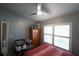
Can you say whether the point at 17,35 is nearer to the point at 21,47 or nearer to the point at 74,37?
the point at 21,47

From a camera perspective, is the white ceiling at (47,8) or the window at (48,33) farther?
the window at (48,33)

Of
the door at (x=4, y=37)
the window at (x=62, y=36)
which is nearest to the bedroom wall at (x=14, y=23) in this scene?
the door at (x=4, y=37)

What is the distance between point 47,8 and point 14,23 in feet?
1.72

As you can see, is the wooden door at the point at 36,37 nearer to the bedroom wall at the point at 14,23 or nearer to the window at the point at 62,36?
the bedroom wall at the point at 14,23

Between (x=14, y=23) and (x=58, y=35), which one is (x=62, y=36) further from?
(x=14, y=23)

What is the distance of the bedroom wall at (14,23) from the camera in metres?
1.24

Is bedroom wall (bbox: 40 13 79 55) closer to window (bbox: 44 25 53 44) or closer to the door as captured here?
window (bbox: 44 25 53 44)

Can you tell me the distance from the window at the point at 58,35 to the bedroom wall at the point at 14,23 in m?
0.27

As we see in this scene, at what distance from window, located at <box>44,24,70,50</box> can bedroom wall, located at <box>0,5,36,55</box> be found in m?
0.27

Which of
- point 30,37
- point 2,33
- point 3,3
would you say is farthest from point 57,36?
point 3,3

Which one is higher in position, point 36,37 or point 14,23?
point 14,23

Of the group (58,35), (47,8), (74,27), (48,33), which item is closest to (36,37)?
(48,33)

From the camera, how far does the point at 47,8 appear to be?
1.27 metres

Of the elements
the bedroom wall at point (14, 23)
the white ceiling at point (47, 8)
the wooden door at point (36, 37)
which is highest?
the white ceiling at point (47, 8)
